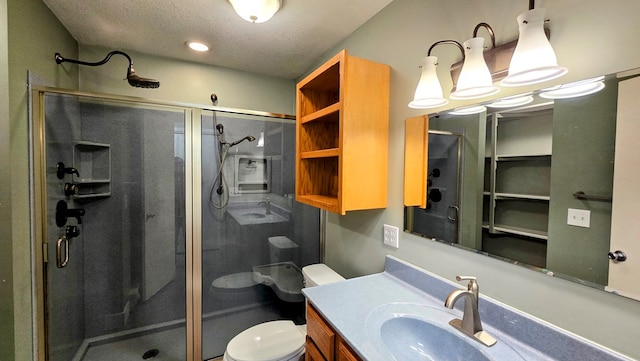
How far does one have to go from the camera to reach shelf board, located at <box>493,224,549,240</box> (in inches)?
34.5

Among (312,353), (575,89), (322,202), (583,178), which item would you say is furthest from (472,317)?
(322,202)

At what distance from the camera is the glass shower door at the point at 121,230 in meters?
1.79

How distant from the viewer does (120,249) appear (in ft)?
6.64

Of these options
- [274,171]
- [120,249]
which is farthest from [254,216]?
[120,249]

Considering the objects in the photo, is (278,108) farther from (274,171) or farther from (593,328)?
(593,328)

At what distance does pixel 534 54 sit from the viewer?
772 millimetres

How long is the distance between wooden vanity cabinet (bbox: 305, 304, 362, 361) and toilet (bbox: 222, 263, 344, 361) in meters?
0.39

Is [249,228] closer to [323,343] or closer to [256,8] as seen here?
[323,343]

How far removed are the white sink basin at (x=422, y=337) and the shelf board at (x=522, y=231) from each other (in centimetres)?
39

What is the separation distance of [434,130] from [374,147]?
1.06ft

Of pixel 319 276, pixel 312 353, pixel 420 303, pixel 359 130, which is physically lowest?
pixel 312 353

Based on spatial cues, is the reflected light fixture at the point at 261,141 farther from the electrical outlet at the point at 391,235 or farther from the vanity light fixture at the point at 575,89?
the vanity light fixture at the point at 575,89

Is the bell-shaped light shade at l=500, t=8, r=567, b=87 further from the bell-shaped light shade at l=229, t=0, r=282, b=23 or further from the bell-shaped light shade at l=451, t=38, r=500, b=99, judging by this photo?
the bell-shaped light shade at l=229, t=0, r=282, b=23

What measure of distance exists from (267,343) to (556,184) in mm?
1695
